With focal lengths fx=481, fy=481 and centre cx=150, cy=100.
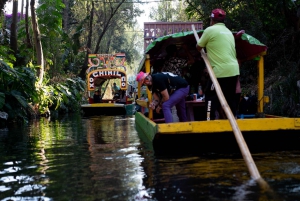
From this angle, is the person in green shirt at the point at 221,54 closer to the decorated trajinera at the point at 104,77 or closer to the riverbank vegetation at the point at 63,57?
the riverbank vegetation at the point at 63,57

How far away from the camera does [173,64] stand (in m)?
11.3

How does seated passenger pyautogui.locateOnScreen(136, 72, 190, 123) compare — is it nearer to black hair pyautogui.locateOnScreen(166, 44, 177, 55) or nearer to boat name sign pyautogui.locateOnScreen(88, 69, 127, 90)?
black hair pyautogui.locateOnScreen(166, 44, 177, 55)


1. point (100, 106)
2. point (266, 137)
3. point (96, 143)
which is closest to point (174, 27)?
point (100, 106)

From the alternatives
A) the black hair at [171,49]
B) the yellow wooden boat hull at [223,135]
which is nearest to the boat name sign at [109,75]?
the black hair at [171,49]

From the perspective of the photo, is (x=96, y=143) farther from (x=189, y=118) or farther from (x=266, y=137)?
(x=266, y=137)

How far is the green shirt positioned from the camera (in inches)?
286

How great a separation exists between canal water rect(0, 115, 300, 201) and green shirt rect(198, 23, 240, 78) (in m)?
1.27

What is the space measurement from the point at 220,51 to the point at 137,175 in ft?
9.07

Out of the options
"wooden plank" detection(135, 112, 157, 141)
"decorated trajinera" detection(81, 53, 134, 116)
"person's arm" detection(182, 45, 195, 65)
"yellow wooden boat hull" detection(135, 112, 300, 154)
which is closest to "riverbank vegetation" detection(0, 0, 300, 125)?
"decorated trajinera" detection(81, 53, 134, 116)

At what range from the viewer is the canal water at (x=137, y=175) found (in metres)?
4.40

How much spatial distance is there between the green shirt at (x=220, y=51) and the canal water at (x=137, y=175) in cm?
127

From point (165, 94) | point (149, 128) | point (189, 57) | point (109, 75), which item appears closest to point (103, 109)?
point (109, 75)

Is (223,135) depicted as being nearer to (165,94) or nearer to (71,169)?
(165,94)

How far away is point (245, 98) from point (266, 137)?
262 cm
